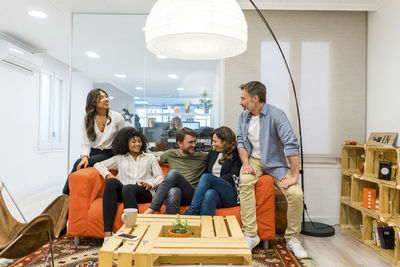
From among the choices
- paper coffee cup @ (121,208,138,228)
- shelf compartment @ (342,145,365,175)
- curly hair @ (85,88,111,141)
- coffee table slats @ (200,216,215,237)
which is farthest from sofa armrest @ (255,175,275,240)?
curly hair @ (85,88,111,141)

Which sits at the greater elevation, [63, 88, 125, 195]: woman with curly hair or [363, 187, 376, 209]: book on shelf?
[63, 88, 125, 195]: woman with curly hair

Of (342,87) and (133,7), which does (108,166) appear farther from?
(342,87)

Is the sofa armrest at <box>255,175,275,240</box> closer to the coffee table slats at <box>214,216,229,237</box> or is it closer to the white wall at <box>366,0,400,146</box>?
the coffee table slats at <box>214,216,229,237</box>

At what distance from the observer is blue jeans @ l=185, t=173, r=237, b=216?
102 inches

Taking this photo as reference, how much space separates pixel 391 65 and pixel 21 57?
16.9 feet

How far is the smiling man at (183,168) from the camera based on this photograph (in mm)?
2656

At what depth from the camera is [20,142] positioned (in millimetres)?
5223

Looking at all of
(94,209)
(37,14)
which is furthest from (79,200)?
(37,14)

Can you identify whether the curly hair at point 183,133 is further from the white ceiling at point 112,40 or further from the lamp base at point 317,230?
the lamp base at point 317,230

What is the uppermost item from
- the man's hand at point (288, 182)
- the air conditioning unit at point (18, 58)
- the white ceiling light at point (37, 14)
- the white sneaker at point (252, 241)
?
the white ceiling light at point (37, 14)

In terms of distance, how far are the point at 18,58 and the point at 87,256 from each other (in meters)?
3.83

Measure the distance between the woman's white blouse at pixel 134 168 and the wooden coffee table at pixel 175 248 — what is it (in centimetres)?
97

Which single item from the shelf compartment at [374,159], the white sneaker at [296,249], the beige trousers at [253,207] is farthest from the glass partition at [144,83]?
the shelf compartment at [374,159]

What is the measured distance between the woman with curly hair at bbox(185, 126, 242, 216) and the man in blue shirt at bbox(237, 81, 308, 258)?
0.35 ft
